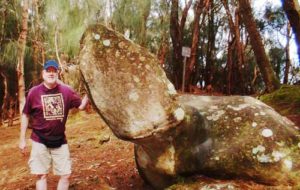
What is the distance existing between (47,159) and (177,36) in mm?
10585

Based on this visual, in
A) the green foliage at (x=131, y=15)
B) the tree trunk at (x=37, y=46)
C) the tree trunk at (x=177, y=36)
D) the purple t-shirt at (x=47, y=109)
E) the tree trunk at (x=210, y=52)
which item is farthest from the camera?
the tree trunk at (x=210, y=52)

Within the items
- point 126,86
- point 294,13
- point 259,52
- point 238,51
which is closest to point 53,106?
point 126,86

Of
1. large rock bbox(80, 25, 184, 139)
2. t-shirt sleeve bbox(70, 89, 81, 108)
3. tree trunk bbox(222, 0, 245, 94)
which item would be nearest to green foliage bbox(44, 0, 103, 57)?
tree trunk bbox(222, 0, 245, 94)

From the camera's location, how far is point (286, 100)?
5.91m

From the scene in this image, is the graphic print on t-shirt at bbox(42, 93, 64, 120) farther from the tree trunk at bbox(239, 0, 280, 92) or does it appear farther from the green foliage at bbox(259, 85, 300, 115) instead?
the tree trunk at bbox(239, 0, 280, 92)

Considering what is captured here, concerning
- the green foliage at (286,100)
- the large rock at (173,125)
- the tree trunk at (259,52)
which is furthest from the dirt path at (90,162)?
the tree trunk at (259,52)

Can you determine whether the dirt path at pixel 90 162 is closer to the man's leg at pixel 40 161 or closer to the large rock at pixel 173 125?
the man's leg at pixel 40 161

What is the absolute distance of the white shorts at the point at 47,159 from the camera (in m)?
3.80

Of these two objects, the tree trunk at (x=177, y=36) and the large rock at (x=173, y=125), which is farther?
the tree trunk at (x=177, y=36)

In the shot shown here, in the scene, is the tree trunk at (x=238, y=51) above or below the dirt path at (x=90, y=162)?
above

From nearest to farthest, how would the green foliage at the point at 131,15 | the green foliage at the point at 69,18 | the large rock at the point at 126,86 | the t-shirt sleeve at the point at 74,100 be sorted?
the large rock at the point at 126,86 → the t-shirt sleeve at the point at 74,100 → the green foliage at the point at 69,18 → the green foliage at the point at 131,15

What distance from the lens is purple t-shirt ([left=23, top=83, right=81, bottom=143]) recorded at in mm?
3783

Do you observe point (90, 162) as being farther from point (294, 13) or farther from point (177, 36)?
point (177, 36)

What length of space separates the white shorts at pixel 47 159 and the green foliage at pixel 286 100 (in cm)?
291
